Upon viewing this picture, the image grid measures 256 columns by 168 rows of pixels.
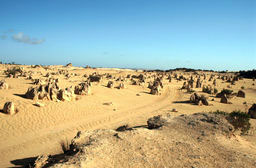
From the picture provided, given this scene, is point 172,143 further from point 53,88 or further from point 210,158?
point 53,88

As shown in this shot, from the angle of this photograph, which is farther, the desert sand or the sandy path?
the sandy path

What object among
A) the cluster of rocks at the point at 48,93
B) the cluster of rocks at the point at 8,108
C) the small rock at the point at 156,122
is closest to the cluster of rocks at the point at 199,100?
the small rock at the point at 156,122

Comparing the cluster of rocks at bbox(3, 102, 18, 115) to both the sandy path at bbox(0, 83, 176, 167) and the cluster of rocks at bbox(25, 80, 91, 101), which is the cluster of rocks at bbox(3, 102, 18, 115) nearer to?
Result: the sandy path at bbox(0, 83, 176, 167)

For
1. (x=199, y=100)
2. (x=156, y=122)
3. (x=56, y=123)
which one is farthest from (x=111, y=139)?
(x=199, y=100)

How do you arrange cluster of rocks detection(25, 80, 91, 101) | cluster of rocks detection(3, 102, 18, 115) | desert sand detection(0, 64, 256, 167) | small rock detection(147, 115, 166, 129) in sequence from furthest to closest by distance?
cluster of rocks detection(25, 80, 91, 101), cluster of rocks detection(3, 102, 18, 115), small rock detection(147, 115, 166, 129), desert sand detection(0, 64, 256, 167)

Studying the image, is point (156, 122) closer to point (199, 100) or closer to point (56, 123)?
point (56, 123)

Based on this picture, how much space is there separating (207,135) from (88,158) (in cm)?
439

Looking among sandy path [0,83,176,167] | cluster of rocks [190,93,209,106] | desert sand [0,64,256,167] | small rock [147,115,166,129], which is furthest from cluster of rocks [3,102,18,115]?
cluster of rocks [190,93,209,106]

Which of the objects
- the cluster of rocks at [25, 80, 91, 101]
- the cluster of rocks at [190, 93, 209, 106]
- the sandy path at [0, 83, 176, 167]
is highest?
the cluster of rocks at [25, 80, 91, 101]

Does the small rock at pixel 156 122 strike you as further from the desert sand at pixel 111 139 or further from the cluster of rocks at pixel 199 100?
the cluster of rocks at pixel 199 100

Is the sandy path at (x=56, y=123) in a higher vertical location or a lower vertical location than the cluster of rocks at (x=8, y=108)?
lower

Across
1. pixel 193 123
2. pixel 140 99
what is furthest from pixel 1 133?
pixel 140 99

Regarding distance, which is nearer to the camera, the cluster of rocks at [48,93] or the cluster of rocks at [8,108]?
the cluster of rocks at [8,108]

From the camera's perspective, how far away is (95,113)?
38.3 ft
